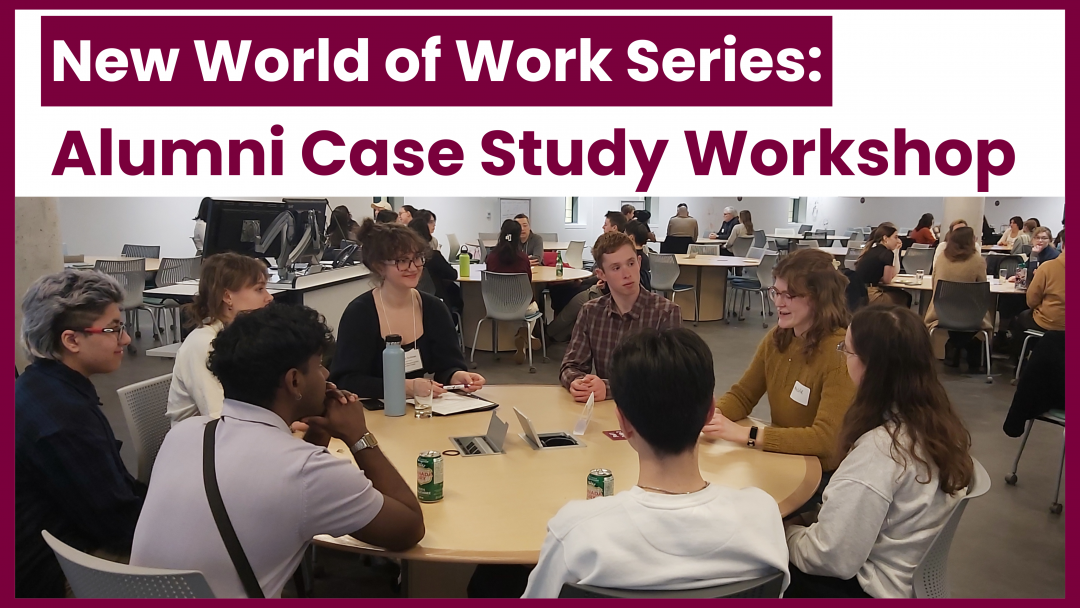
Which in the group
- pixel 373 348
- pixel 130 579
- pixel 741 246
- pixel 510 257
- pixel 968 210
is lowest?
pixel 130 579

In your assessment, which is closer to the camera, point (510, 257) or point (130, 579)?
point (130, 579)

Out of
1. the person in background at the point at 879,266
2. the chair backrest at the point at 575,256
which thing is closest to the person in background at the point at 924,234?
the person in background at the point at 879,266

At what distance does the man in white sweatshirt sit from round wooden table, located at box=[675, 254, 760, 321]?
23.0ft

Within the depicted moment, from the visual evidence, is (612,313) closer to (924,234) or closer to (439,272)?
(439,272)

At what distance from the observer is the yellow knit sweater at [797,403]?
2049 millimetres

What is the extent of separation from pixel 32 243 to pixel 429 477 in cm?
318

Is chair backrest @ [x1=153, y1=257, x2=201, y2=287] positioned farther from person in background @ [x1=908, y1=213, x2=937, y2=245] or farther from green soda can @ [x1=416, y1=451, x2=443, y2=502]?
person in background @ [x1=908, y1=213, x2=937, y2=245]

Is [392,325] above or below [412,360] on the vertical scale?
above

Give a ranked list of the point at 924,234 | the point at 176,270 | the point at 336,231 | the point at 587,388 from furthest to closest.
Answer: the point at 924,234 → the point at 176,270 → the point at 336,231 → the point at 587,388

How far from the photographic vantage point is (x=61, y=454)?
165cm

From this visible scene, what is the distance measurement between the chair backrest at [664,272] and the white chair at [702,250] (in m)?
1.53

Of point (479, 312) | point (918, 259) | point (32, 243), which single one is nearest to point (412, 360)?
point (32, 243)

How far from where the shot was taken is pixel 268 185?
3.25 meters

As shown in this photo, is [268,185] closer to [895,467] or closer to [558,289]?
[895,467]
